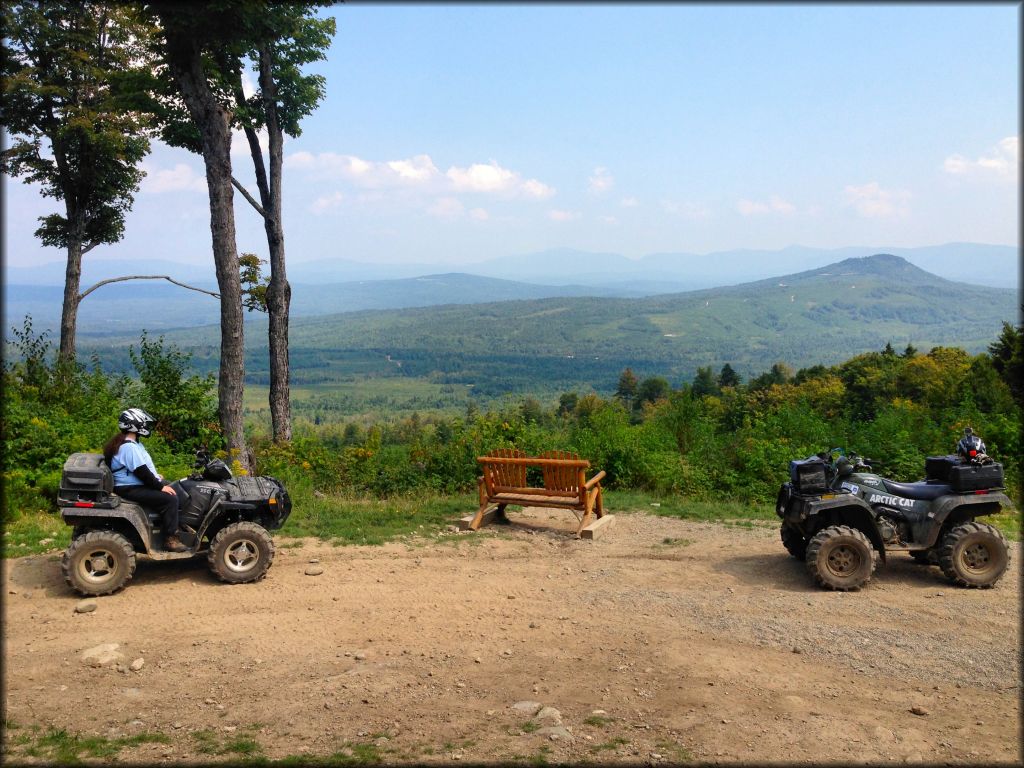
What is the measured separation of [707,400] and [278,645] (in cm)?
1435

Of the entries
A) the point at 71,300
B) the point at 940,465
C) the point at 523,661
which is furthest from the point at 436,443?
the point at 71,300

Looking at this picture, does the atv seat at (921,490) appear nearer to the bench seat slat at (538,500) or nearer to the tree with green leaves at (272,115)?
the bench seat slat at (538,500)

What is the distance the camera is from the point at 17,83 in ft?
57.2

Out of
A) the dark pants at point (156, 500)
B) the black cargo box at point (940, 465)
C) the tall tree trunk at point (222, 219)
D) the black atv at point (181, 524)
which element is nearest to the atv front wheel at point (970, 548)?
the black cargo box at point (940, 465)

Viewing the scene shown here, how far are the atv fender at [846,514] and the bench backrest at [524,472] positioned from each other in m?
3.13

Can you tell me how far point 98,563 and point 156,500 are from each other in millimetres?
779

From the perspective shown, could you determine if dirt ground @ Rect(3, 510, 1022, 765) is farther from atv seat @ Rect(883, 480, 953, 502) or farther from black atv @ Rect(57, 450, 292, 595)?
atv seat @ Rect(883, 480, 953, 502)

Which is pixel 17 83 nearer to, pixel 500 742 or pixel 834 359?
pixel 500 742

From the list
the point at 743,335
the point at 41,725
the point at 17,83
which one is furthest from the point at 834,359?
the point at 41,725

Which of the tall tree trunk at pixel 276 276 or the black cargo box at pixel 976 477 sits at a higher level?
the tall tree trunk at pixel 276 276

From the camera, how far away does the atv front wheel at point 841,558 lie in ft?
26.0

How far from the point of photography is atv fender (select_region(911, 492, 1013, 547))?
26.6ft

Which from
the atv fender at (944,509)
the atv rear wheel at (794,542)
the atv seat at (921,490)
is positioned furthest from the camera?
the atv rear wheel at (794,542)

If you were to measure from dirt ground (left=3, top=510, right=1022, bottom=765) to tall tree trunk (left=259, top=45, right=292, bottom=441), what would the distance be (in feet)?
27.3
